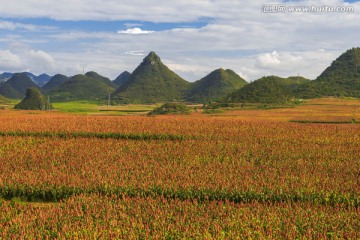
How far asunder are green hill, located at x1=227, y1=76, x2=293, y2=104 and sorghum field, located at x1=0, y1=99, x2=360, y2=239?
7596 cm

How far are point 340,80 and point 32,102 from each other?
11494 cm

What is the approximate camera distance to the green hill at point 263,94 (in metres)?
99.1

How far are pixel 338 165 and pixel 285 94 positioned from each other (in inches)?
3747

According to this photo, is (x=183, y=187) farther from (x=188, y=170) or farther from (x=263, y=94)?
A: (x=263, y=94)

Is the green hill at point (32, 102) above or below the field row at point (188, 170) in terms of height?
above

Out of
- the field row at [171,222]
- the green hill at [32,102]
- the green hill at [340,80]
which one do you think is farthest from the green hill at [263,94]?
the field row at [171,222]

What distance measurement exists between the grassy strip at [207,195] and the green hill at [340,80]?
109958mm

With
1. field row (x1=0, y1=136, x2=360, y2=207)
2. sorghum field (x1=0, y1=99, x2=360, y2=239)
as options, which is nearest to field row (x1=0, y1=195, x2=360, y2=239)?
sorghum field (x1=0, y1=99, x2=360, y2=239)

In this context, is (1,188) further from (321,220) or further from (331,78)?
(331,78)

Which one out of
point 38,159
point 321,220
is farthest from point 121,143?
point 321,220

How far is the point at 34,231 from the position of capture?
26.3 feet

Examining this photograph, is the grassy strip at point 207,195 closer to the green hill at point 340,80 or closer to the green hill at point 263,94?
the green hill at point 263,94

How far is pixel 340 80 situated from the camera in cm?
13325

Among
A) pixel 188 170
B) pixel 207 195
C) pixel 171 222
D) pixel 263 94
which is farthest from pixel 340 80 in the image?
pixel 171 222
